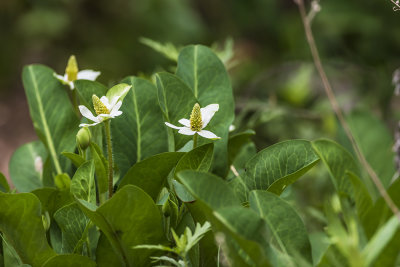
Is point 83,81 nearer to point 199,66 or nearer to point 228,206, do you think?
point 199,66

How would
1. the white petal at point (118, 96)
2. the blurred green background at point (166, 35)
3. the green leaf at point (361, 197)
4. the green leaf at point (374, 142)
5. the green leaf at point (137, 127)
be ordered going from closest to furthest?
the green leaf at point (361, 197)
the white petal at point (118, 96)
the green leaf at point (137, 127)
the green leaf at point (374, 142)
the blurred green background at point (166, 35)

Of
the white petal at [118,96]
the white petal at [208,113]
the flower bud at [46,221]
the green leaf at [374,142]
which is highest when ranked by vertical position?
the white petal at [118,96]

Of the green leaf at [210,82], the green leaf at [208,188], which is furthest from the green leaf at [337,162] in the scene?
the green leaf at [210,82]

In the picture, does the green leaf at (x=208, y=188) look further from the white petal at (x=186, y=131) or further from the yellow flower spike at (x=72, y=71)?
the yellow flower spike at (x=72, y=71)

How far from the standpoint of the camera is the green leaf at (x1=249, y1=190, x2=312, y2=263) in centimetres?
74

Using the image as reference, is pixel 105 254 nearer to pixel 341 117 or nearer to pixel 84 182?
pixel 84 182

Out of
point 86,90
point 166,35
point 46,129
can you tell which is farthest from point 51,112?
point 166,35

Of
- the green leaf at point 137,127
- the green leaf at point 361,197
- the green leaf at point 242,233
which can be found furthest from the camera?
the green leaf at point 137,127

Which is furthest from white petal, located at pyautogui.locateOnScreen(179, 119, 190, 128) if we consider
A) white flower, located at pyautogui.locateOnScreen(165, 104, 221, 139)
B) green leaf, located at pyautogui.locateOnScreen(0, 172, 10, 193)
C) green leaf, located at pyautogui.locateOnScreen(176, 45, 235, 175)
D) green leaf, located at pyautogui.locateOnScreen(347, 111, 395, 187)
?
green leaf, located at pyautogui.locateOnScreen(347, 111, 395, 187)

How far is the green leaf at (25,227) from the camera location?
0.83 metres

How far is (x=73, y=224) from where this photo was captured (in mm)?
854

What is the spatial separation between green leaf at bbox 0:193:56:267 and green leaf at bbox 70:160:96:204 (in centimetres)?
6

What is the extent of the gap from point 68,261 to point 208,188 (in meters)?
0.26

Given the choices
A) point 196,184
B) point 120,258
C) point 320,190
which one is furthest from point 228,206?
point 320,190
